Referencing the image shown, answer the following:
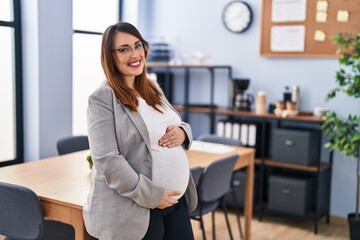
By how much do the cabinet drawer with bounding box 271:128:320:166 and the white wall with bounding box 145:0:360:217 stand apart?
29 centimetres

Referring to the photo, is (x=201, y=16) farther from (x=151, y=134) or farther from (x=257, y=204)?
(x=151, y=134)

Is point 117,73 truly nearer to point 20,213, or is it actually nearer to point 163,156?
point 163,156

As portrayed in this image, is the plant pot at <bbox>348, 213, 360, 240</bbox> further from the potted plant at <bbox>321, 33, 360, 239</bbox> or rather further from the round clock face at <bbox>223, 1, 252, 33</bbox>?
the round clock face at <bbox>223, 1, 252, 33</bbox>

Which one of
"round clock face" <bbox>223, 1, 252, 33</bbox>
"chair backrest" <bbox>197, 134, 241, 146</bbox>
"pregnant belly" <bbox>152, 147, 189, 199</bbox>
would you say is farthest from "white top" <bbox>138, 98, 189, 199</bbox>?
"round clock face" <bbox>223, 1, 252, 33</bbox>

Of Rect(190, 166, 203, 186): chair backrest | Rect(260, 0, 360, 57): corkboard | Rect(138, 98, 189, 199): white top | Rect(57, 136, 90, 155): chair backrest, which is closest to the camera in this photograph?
Rect(138, 98, 189, 199): white top

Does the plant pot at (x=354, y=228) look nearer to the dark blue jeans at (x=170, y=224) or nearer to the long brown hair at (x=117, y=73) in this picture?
the dark blue jeans at (x=170, y=224)

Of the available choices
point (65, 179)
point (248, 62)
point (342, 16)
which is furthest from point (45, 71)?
point (342, 16)

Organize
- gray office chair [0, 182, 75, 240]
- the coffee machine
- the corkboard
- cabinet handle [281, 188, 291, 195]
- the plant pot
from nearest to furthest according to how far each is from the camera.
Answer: gray office chair [0, 182, 75, 240], the plant pot, the corkboard, cabinet handle [281, 188, 291, 195], the coffee machine

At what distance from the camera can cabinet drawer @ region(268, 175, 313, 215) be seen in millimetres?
4191

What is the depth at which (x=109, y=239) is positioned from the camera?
1901 mm

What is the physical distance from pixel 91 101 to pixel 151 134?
0.27m

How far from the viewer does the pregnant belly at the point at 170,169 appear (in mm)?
1965

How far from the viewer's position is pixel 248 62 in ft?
15.5

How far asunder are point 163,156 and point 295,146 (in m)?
2.45
